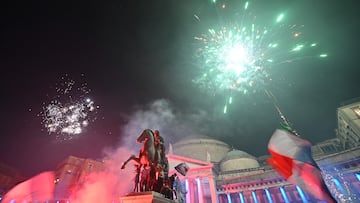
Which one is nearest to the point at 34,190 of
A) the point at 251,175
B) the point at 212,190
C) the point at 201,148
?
the point at 201,148

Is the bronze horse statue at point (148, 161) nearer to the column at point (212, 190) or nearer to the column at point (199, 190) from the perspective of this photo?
the column at point (199, 190)

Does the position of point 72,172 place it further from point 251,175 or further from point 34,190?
point 251,175

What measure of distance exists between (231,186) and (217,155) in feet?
47.9

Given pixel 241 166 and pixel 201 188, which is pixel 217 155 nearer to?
pixel 241 166

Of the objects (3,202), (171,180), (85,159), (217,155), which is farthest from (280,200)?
(3,202)

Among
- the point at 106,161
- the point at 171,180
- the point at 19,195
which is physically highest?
the point at 106,161

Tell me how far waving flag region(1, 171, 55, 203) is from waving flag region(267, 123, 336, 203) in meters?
42.9

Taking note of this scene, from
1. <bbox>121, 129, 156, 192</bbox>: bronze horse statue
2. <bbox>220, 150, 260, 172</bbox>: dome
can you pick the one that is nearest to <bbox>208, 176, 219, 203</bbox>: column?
<bbox>220, 150, 260, 172</bbox>: dome

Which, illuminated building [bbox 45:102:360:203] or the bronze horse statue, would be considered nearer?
the bronze horse statue

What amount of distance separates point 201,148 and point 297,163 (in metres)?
37.7

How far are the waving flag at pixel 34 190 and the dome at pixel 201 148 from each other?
26.4 metres

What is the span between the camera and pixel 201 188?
2800cm

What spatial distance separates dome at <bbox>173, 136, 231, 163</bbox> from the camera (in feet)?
139

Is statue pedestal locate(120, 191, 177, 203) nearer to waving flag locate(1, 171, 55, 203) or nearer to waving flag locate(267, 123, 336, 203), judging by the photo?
waving flag locate(267, 123, 336, 203)
